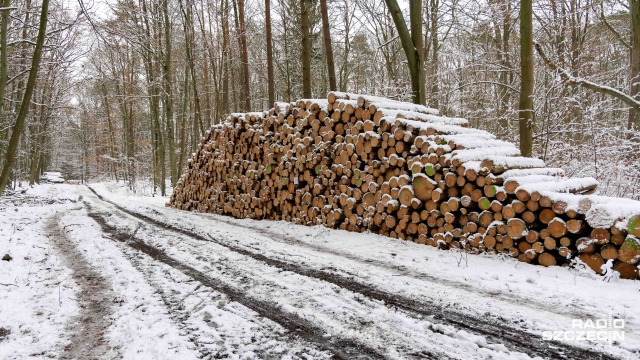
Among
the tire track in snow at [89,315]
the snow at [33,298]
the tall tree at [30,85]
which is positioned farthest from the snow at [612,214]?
the tall tree at [30,85]

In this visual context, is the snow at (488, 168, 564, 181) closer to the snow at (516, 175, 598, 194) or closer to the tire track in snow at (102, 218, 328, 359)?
the snow at (516, 175, 598, 194)

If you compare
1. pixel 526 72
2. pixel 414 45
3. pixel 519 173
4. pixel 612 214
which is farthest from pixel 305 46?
pixel 612 214

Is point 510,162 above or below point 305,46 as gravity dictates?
below

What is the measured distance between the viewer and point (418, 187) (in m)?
5.61

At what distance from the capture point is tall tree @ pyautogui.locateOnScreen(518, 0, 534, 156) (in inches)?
303

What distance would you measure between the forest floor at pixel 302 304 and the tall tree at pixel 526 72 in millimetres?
4447

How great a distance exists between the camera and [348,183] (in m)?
6.90

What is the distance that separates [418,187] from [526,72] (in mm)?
4478

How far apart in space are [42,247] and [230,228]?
3279 millimetres

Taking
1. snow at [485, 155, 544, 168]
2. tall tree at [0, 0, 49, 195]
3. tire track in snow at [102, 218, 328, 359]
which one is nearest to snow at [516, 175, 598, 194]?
snow at [485, 155, 544, 168]

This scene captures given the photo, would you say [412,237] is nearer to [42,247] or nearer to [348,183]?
[348,183]

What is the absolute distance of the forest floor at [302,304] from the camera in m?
2.73

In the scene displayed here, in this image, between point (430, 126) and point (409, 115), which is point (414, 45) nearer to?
point (409, 115)

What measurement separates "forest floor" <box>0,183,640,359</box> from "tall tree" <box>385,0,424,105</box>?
4.65m
